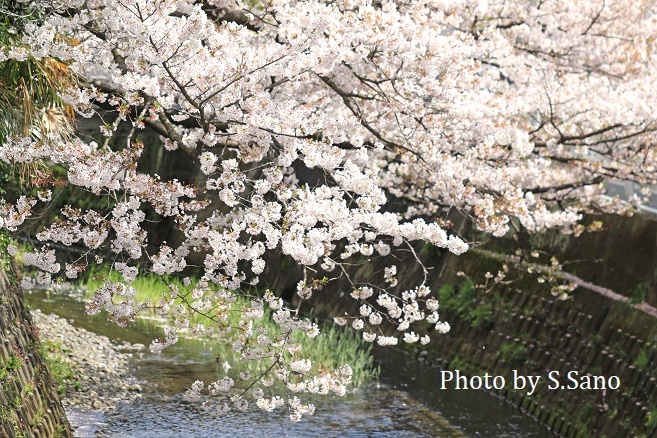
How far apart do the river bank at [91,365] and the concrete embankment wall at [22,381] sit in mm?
1863

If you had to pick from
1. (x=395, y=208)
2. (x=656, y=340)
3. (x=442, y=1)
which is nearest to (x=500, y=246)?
(x=395, y=208)

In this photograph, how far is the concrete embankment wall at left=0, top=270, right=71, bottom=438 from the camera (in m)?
7.69

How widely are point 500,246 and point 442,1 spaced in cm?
678

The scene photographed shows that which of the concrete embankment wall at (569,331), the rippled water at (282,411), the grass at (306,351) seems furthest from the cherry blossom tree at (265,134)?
the grass at (306,351)

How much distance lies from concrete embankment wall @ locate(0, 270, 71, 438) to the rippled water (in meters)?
1.34

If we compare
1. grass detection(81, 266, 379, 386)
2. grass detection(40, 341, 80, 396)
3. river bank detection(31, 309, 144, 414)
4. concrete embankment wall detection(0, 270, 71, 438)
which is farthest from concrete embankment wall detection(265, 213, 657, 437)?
concrete embankment wall detection(0, 270, 71, 438)

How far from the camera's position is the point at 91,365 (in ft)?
42.4

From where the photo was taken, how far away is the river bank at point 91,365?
11.7m

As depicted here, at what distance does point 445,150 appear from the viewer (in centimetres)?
1170

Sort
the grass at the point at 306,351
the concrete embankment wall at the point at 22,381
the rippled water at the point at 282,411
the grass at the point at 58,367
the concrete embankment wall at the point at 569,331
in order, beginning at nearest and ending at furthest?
the concrete embankment wall at the point at 22,381 < the rippled water at the point at 282,411 < the grass at the point at 58,367 < the concrete embankment wall at the point at 569,331 < the grass at the point at 306,351

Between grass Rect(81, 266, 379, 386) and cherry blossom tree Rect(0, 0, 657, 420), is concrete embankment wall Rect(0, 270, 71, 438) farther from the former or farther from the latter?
grass Rect(81, 266, 379, 386)

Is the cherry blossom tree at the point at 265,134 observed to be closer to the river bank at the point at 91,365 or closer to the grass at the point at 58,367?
the grass at the point at 58,367

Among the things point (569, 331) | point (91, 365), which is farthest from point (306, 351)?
point (569, 331)

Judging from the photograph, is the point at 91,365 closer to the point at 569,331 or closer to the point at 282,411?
the point at 282,411
